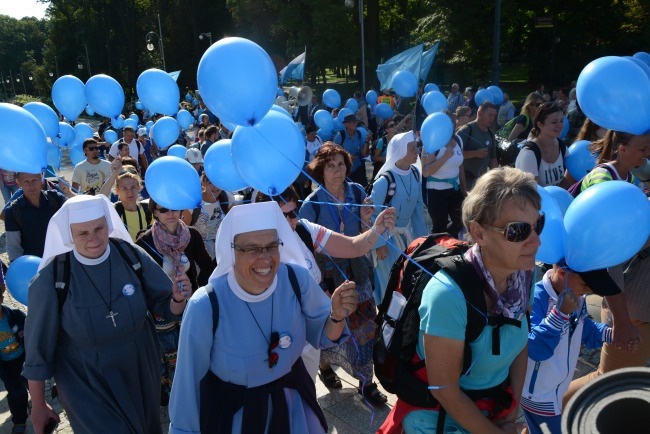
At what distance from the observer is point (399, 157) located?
520 centimetres

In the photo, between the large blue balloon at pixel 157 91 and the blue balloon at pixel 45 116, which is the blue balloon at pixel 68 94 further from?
the large blue balloon at pixel 157 91

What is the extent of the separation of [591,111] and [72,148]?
9.25m

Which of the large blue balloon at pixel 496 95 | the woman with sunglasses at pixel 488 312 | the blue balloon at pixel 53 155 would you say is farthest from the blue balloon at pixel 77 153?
the large blue balloon at pixel 496 95

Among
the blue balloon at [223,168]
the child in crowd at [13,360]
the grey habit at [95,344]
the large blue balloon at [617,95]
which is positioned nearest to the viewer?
the grey habit at [95,344]

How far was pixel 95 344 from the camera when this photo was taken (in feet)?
9.75

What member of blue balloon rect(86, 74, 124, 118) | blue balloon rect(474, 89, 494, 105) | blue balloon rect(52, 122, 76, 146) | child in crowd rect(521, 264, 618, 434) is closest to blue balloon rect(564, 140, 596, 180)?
child in crowd rect(521, 264, 618, 434)

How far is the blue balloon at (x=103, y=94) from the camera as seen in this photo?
816 centimetres

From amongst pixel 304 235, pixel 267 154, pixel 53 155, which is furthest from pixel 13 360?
pixel 53 155

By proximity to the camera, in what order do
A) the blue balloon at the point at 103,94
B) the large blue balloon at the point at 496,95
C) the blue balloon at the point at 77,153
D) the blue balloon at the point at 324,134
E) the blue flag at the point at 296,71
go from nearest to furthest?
the blue balloon at the point at 103,94 → the blue balloon at the point at 77,153 → the blue balloon at the point at 324,134 → the large blue balloon at the point at 496,95 → the blue flag at the point at 296,71

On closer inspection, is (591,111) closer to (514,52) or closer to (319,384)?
(319,384)

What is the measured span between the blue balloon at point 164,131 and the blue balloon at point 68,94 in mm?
1162

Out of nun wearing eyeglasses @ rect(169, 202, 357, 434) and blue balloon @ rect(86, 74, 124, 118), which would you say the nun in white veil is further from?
blue balloon @ rect(86, 74, 124, 118)

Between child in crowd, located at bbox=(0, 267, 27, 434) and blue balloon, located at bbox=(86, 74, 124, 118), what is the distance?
15.4 ft

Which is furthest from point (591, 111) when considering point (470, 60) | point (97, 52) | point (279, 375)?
point (97, 52)
